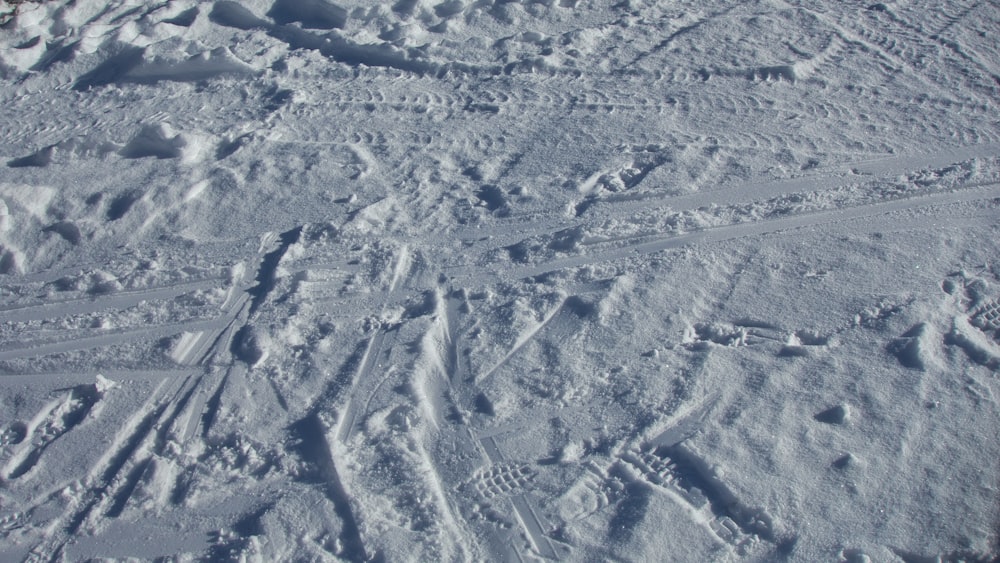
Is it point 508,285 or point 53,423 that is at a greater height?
point 508,285

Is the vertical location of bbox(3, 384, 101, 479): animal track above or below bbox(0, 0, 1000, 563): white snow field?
below

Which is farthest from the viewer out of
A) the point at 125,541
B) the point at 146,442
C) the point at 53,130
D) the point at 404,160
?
the point at 53,130

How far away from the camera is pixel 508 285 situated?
3.67 metres

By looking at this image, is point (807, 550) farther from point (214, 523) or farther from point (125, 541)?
point (125, 541)

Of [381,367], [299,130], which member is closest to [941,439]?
[381,367]

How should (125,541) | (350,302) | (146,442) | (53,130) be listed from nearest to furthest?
(125,541)
(146,442)
(350,302)
(53,130)

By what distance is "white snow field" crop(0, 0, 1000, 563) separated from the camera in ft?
9.16

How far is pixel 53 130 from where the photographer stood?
4.96 m

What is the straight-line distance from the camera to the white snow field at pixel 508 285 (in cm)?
279

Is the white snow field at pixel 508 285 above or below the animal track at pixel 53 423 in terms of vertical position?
above

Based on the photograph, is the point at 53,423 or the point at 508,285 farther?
the point at 508,285

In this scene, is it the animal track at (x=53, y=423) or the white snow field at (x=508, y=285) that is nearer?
the white snow field at (x=508, y=285)

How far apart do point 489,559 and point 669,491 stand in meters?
0.72

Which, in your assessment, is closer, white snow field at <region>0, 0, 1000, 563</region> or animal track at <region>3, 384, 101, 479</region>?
white snow field at <region>0, 0, 1000, 563</region>
